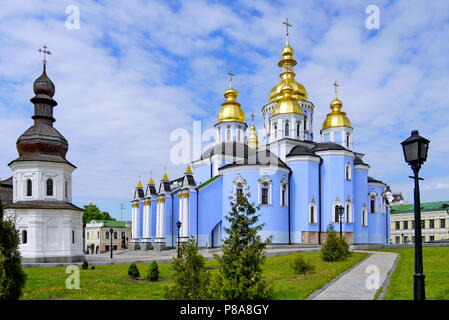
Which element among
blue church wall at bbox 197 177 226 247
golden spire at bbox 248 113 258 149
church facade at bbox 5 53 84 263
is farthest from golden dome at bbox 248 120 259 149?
church facade at bbox 5 53 84 263

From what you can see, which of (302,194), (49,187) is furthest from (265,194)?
(49,187)

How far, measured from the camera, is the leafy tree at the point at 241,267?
8.94 meters

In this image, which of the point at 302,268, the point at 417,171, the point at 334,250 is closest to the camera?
the point at 417,171

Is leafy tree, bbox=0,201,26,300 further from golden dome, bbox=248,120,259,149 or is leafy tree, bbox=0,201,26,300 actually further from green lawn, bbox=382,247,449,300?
golden dome, bbox=248,120,259,149

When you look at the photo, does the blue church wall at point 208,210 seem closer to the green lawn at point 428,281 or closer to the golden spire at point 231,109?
the golden spire at point 231,109

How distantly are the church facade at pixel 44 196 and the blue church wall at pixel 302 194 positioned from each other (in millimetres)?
17763

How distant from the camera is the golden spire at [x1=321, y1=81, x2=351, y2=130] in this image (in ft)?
134

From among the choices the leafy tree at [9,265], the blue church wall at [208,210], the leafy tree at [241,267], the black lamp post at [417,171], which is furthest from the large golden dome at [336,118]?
the leafy tree at [9,265]

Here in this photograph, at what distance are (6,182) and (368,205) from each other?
32.1 m

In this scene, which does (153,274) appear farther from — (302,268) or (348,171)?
(348,171)

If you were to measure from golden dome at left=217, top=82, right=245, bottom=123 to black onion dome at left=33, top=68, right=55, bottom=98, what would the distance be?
62.3ft

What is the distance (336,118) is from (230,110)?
37.1ft

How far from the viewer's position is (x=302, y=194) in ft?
114
